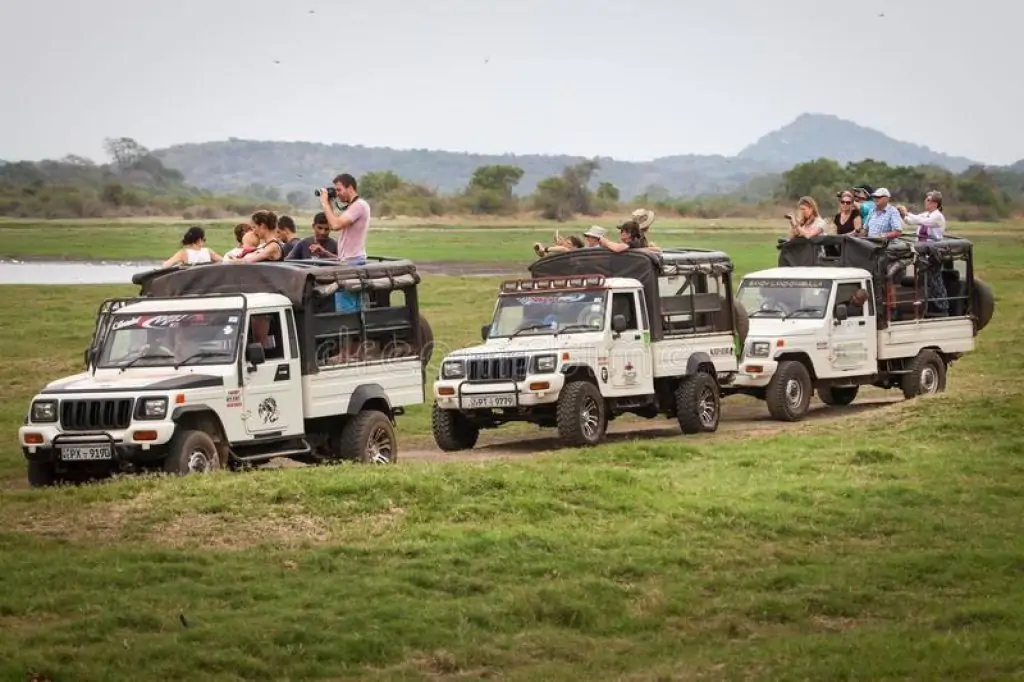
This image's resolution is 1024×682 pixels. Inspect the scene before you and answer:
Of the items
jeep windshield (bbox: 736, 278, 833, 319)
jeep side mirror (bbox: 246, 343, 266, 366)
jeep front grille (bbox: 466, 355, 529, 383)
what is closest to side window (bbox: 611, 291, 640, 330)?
jeep front grille (bbox: 466, 355, 529, 383)

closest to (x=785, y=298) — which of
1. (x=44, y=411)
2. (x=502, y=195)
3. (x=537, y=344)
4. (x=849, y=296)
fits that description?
(x=849, y=296)

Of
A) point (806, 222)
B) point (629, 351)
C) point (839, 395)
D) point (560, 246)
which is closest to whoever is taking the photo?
point (629, 351)

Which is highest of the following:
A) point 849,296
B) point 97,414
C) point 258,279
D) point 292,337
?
point 258,279

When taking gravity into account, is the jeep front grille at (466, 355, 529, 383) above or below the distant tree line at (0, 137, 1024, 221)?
below

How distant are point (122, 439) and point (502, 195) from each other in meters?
100

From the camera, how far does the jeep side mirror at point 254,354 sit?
17.7 meters

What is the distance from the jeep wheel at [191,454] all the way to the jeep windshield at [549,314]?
603 cm

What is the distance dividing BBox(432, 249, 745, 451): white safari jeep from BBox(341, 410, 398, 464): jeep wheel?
6.56ft

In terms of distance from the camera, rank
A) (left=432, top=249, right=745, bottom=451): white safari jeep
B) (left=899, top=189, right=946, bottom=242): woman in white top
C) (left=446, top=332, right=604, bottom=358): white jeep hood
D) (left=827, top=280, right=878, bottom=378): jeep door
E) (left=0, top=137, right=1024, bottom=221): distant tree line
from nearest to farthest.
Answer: (left=432, top=249, right=745, bottom=451): white safari jeep < (left=446, top=332, right=604, bottom=358): white jeep hood < (left=827, top=280, right=878, bottom=378): jeep door < (left=899, top=189, right=946, bottom=242): woman in white top < (left=0, top=137, right=1024, bottom=221): distant tree line

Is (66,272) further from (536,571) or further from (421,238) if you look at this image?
(536,571)

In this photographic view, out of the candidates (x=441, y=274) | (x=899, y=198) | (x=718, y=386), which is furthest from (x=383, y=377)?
(x=899, y=198)

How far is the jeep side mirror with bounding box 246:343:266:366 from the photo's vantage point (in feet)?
58.1

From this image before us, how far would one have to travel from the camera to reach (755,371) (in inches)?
1000

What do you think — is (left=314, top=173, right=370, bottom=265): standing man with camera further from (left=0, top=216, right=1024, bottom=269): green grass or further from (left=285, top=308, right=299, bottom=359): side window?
(left=0, top=216, right=1024, bottom=269): green grass
